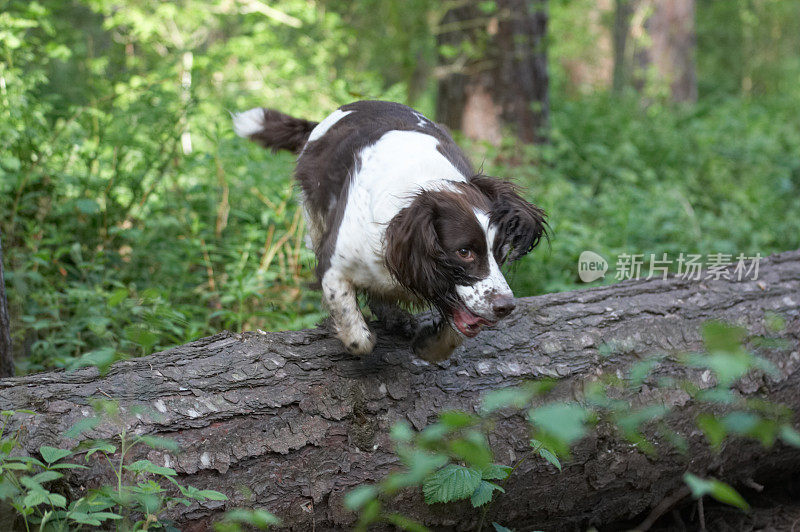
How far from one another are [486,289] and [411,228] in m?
0.39

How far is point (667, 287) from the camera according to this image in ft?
13.3

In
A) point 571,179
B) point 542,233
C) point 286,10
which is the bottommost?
point 571,179

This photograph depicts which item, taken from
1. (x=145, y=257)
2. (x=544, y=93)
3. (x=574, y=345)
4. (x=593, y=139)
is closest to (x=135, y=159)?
(x=145, y=257)

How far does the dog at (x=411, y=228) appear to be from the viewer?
301 centimetres

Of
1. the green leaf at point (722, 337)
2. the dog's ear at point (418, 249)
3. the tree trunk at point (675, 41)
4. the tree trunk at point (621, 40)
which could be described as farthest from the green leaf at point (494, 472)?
the tree trunk at point (621, 40)

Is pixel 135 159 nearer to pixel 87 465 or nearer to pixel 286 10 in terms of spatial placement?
pixel 87 465

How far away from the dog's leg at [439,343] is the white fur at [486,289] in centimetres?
24

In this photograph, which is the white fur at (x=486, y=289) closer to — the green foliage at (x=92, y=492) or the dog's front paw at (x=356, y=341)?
the dog's front paw at (x=356, y=341)

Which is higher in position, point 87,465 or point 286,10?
point 286,10

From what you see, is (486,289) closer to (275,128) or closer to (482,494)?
(482,494)

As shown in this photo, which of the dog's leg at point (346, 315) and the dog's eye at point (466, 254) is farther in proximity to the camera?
the dog's leg at point (346, 315)

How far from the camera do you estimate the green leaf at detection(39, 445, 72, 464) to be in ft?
7.35

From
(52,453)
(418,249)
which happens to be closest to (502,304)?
(418,249)

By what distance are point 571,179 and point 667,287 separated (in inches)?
187
